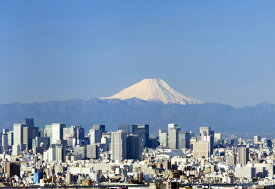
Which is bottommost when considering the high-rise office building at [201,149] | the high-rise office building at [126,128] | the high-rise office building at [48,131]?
the high-rise office building at [201,149]

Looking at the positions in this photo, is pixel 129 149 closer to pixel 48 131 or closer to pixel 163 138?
pixel 48 131

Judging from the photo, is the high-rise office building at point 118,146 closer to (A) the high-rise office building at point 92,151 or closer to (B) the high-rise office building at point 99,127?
(A) the high-rise office building at point 92,151

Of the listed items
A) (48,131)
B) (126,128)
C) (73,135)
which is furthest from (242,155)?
(126,128)

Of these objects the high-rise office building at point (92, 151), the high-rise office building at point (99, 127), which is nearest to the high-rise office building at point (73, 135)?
the high-rise office building at point (99, 127)

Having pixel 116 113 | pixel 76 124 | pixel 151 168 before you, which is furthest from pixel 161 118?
pixel 151 168

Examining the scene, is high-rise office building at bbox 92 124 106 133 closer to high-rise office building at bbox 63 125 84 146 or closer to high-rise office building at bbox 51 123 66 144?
high-rise office building at bbox 63 125 84 146

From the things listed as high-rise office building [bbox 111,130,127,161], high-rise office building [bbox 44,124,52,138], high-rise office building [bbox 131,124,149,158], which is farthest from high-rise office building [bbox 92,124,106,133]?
high-rise office building [bbox 111,130,127,161]
